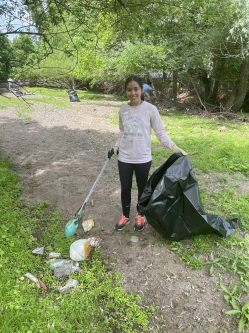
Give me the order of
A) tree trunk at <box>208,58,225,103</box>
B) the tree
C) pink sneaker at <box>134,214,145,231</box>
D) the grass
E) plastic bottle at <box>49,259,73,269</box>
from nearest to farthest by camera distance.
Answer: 1. the grass
2. plastic bottle at <box>49,259,73,269</box>
3. pink sneaker at <box>134,214,145,231</box>
4. the tree
5. tree trunk at <box>208,58,225,103</box>

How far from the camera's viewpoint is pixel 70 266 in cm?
238

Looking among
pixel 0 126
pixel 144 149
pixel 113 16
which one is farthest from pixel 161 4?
pixel 0 126

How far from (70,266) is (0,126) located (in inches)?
266

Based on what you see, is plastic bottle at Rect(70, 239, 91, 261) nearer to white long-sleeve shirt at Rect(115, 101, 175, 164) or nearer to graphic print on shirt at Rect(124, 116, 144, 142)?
white long-sleeve shirt at Rect(115, 101, 175, 164)

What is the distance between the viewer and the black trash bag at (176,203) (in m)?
2.41

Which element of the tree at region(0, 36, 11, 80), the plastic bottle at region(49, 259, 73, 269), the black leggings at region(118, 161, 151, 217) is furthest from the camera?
the tree at region(0, 36, 11, 80)

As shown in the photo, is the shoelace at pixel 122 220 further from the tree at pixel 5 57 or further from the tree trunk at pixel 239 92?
the tree trunk at pixel 239 92

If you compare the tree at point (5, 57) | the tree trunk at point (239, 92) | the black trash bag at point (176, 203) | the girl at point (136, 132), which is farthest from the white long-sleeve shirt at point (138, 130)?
the tree trunk at point (239, 92)

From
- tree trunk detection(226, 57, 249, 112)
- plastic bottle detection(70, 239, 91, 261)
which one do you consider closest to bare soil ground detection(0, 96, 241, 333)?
plastic bottle detection(70, 239, 91, 261)

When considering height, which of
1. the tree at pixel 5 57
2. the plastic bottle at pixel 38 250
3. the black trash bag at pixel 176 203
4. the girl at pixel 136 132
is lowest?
the plastic bottle at pixel 38 250

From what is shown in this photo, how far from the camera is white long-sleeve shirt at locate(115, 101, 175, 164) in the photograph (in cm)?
247

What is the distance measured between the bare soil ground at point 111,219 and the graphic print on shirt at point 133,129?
A: 3.58ft

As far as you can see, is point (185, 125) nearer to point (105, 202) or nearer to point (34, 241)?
point (105, 202)

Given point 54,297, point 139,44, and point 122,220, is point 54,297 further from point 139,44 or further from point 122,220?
point 139,44
